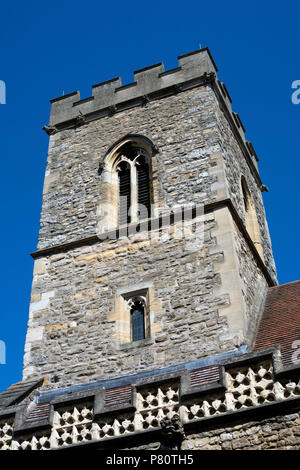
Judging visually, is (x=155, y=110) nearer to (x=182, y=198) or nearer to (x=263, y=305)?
(x=182, y=198)

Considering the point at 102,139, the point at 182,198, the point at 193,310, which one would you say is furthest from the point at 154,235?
the point at 102,139

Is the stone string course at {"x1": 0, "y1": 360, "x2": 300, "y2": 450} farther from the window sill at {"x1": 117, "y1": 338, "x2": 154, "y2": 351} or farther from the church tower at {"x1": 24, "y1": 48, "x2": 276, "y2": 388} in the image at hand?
the window sill at {"x1": 117, "y1": 338, "x2": 154, "y2": 351}

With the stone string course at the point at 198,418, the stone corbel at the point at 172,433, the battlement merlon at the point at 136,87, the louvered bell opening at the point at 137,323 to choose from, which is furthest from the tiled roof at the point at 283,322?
the battlement merlon at the point at 136,87

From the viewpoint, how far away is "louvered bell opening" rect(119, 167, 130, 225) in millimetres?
12469

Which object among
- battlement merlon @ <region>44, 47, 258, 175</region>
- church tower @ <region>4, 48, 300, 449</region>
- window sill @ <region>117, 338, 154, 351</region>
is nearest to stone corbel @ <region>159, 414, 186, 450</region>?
church tower @ <region>4, 48, 300, 449</region>

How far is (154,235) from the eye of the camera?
11.5m

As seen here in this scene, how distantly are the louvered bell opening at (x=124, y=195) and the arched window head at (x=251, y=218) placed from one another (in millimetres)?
2764

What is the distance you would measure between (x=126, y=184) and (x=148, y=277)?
2854 millimetres

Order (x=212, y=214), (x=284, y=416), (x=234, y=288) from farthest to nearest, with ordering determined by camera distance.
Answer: (x=212, y=214), (x=234, y=288), (x=284, y=416)

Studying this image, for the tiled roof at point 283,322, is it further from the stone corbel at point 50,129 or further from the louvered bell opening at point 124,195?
the stone corbel at point 50,129

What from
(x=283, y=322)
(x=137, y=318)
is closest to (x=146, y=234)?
(x=137, y=318)

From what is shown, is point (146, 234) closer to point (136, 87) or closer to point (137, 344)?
point (137, 344)

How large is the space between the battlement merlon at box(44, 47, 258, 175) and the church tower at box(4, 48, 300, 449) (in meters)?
0.04

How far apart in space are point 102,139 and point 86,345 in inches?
204
